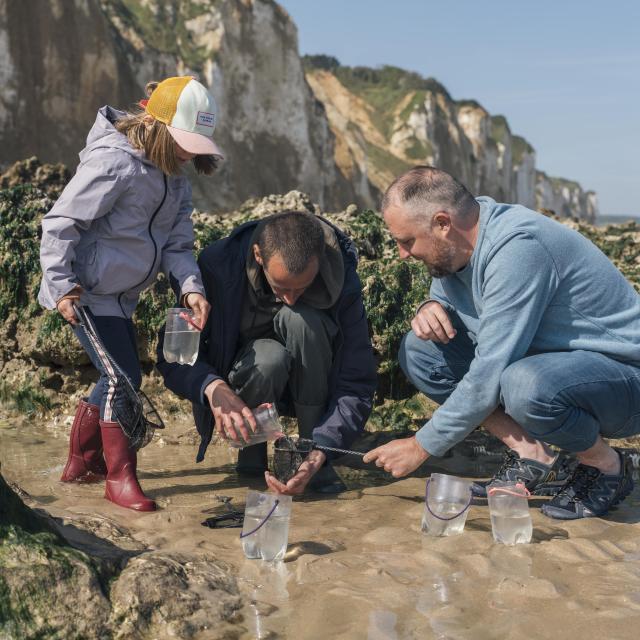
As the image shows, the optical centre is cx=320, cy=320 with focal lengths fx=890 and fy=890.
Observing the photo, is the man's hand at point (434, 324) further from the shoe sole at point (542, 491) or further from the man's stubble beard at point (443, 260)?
the shoe sole at point (542, 491)

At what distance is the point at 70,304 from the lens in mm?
3553

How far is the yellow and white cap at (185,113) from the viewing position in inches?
142

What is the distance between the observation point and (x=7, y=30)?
23297 mm

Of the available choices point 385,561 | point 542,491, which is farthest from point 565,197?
point 385,561

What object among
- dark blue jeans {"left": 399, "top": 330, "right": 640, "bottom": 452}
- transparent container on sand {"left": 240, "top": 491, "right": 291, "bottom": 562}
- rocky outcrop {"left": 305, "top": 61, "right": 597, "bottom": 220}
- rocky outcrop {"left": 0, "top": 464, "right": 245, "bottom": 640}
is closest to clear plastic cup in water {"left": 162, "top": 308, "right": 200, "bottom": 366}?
transparent container on sand {"left": 240, "top": 491, "right": 291, "bottom": 562}

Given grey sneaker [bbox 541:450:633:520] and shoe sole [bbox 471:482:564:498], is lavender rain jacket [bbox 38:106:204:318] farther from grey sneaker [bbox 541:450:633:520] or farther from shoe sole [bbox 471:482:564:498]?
grey sneaker [bbox 541:450:633:520]

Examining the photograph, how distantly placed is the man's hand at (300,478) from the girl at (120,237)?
0.51m

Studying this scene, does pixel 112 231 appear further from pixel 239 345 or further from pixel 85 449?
pixel 85 449

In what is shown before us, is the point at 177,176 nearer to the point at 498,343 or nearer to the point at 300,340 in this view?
the point at 300,340

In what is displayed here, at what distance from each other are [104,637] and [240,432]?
1.26 metres

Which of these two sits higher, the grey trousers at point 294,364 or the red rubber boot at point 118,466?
the grey trousers at point 294,364

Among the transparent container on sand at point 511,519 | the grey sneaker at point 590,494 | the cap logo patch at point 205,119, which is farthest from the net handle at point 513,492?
the cap logo patch at point 205,119

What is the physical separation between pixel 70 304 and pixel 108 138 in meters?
0.73

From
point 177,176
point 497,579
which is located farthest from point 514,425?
point 177,176
